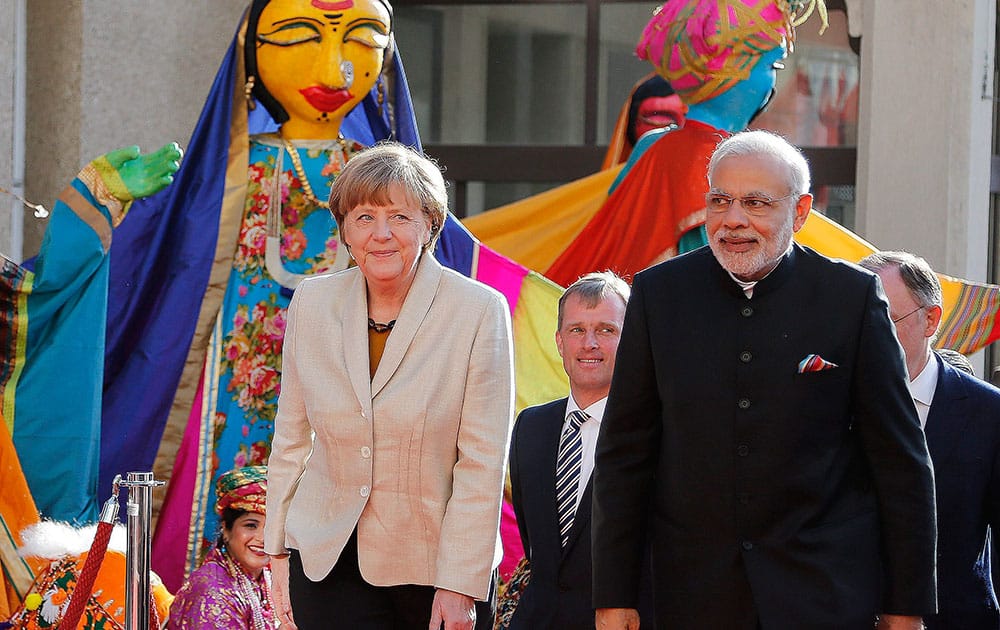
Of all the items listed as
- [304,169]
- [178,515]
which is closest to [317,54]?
[304,169]

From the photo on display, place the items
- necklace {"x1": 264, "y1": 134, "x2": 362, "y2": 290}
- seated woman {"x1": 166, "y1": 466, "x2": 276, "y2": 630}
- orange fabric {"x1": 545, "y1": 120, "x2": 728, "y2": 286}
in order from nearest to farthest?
seated woman {"x1": 166, "y1": 466, "x2": 276, "y2": 630}, necklace {"x1": 264, "y1": 134, "x2": 362, "y2": 290}, orange fabric {"x1": 545, "y1": 120, "x2": 728, "y2": 286}

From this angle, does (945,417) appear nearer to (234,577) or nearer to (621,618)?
(621,618)

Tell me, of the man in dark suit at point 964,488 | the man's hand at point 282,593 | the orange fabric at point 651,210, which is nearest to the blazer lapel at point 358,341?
the man's hand at point 282,593

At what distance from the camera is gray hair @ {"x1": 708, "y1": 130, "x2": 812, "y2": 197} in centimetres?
262

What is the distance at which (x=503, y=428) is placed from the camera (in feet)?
9.24

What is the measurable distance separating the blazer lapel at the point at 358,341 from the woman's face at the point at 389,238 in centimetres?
4

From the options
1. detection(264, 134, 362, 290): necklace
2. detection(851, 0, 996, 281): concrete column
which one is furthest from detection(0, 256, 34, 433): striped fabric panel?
detection(851, 0, 996, 281): concrete column

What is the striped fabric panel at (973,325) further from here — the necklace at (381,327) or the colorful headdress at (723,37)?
the necklace at (381,327)

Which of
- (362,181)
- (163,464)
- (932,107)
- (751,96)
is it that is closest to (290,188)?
(163,464)

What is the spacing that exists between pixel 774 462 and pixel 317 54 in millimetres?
2745

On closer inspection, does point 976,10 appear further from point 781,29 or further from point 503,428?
point 503,428

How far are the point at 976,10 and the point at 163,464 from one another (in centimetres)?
424

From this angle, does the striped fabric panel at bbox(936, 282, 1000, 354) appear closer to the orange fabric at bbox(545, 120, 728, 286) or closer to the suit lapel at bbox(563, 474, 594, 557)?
the orange fabric at bbox(545, 120, 728, 286)

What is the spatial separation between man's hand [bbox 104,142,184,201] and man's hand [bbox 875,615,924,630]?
272 centimetres
